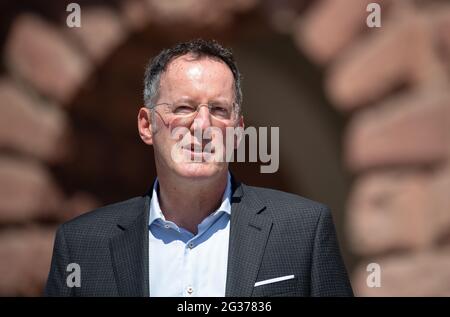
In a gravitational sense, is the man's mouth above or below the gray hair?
below

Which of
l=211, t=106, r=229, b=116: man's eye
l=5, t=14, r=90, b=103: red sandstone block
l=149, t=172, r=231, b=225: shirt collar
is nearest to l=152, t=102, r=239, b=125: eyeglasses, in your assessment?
l=211, t=106, r=229, b=116: man's eye

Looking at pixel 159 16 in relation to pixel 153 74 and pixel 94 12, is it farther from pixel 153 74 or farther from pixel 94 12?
pixel 153 74

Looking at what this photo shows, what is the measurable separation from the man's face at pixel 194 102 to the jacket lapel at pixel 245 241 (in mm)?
93

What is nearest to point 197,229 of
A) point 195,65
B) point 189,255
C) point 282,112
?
point 189,255

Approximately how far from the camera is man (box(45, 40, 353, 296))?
4.19ft

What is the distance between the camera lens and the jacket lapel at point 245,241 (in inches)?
49.7

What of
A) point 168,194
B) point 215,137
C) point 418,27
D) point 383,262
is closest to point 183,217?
point 168,194

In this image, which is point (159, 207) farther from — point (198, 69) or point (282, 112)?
point (282, 112)

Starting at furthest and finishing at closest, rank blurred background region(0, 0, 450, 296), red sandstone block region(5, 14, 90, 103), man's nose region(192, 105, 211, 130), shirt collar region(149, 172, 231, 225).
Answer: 1. red sandstone block region(5, 14, 90, 103)
2. blurred background region(0, 0, 450, 296)
3. shirt collar region(149, 172, 231, 225)
4. man's nose region(192, 105, 211, 130)

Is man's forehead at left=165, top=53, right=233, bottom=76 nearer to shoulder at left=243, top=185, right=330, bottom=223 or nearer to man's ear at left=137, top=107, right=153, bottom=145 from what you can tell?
man's ear at left=137, top=107, right=153, bottom=145

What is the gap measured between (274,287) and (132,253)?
0.22m

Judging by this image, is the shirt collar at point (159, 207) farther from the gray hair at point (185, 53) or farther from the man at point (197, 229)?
the gray hair at point (185, 53)

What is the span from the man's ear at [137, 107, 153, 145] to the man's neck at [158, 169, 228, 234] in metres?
0.07

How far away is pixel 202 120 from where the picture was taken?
1252mm
